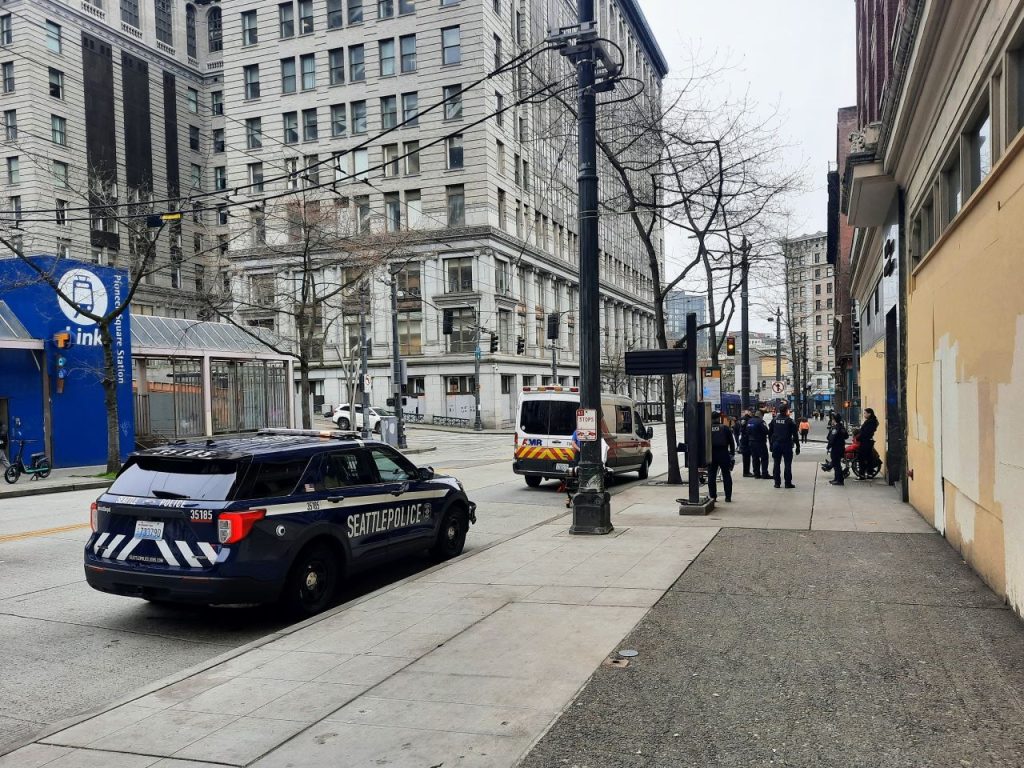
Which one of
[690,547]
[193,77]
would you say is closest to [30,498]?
[690,547]

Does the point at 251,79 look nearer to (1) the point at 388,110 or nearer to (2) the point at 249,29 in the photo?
(2) the point at 249,29

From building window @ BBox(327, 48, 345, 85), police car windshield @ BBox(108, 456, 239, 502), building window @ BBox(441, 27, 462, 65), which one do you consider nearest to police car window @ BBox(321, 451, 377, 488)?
police car windshield @ BBox(108, 456, 239, 502)

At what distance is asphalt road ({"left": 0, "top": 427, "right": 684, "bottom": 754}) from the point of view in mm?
5551

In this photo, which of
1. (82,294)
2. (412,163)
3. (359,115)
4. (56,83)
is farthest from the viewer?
(412,163)

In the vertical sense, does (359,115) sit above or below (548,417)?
above

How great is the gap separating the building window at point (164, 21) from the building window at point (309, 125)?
16.3m

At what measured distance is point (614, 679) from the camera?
17.0 ft

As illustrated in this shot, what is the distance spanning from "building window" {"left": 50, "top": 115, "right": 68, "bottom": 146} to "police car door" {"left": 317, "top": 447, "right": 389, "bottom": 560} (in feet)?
182

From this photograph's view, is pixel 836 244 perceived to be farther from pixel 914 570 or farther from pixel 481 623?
pixel 481 623

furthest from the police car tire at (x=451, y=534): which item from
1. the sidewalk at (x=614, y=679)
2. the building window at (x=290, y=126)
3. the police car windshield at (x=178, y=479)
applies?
the building window at (x=290, y=126)

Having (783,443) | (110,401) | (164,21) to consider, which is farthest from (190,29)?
(783,443)

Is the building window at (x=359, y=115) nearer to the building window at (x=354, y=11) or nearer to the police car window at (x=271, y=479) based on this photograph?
the building window at (x=354, y=11)

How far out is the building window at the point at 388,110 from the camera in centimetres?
5499

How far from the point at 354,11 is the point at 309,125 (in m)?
8.30
